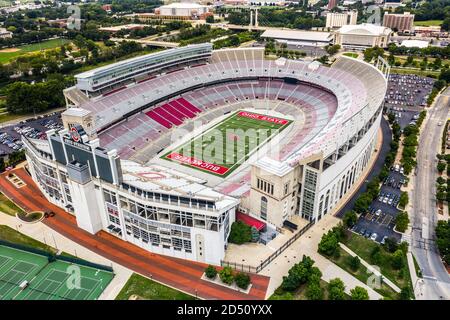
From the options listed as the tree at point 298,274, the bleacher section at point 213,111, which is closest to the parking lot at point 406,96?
the bleacher section at point 213,111

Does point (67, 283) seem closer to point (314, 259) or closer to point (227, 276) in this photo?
point (227, 276)

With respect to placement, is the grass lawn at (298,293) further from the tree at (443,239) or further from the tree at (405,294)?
the tree at (443,239)

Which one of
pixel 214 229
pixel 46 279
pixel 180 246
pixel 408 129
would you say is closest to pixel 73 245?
pixel 46 279

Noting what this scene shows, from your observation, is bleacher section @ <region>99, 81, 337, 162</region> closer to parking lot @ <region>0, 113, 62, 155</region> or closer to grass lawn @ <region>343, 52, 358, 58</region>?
parking lot @ <region>0, 113, 62, 155</region>

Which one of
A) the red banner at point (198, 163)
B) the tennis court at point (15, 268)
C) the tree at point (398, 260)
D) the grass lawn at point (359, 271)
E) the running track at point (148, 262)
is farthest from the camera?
the red banner at point (198, 163)

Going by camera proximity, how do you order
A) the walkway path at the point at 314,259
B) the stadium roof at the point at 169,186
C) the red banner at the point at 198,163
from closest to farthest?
the walkway path at the point at 314,259, the stadium roof at the point at 169,186, the red banner at the point at 198,163

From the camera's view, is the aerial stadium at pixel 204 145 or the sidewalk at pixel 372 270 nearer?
the sidewalk at pixel 372 270

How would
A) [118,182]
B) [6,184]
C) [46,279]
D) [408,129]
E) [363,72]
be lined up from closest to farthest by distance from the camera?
[46,279] < [118,182] < [6,184] < [408,129] < [363,72]

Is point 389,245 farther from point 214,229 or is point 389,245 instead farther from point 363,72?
point 363,72
